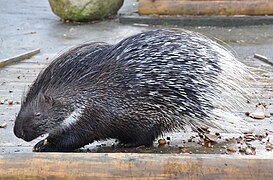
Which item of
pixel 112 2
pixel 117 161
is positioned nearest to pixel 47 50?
pixel 112 2

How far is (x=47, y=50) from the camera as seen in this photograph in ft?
21.6

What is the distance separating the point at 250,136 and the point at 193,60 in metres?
0.50

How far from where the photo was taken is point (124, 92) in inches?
82.9

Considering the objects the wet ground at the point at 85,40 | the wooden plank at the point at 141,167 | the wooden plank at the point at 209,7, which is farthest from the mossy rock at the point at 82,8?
the wooden plank at the point at 141,167

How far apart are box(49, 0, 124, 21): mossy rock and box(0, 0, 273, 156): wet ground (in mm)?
150

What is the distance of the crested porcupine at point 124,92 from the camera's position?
2.11 m

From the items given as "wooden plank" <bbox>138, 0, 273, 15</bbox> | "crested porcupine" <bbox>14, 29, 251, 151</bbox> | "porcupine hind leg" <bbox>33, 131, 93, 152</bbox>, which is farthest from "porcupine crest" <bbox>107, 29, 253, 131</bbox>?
"wooden plank" <bbox>138, 0, 273, 15</bbox>

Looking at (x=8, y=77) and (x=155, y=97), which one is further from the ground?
(x=155, y=97)

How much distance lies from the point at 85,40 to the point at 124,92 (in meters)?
5.15

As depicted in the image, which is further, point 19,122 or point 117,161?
point 19,122

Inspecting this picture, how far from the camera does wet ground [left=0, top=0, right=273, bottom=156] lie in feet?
7.61

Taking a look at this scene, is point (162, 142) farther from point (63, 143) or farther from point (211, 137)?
point (63, 143)

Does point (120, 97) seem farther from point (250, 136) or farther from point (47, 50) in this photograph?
point (47, 50)

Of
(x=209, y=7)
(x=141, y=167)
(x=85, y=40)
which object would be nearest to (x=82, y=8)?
(x=85, y=40)
